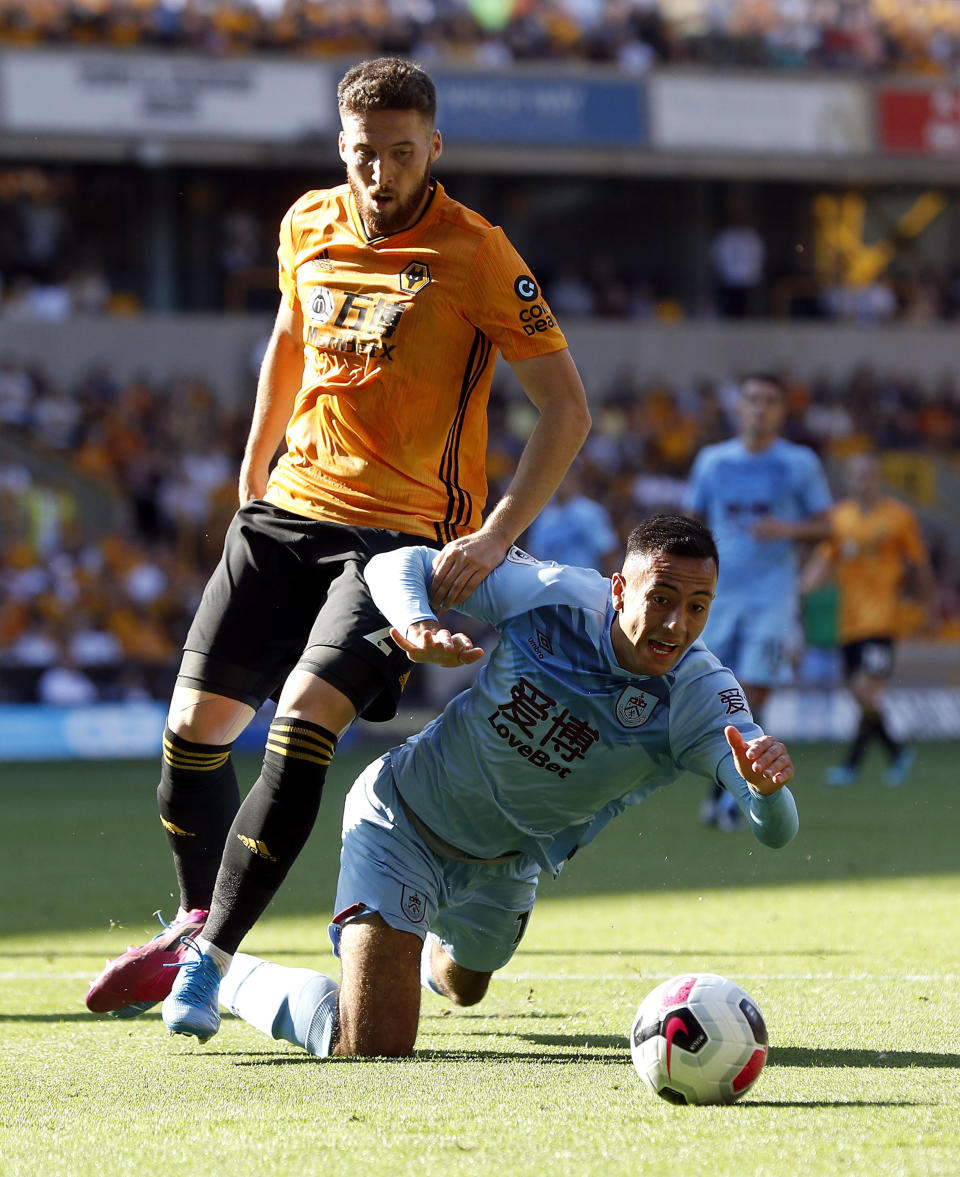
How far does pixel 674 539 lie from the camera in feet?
13.1

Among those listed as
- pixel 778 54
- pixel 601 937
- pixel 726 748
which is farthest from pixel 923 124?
pixel 726 748

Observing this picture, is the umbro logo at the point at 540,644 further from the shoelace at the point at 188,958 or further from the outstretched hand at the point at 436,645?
the shoelace at the point at 188,958

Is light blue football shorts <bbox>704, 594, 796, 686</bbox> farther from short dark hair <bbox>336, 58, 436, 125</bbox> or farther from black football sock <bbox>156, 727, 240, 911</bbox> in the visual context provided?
short dark hair <bbox>336, 58, 436, 125</bbox>

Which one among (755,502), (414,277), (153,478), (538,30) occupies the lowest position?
(153,478)

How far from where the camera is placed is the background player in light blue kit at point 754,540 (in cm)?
968

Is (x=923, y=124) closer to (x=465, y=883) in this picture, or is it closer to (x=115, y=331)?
(x=115, y=331)

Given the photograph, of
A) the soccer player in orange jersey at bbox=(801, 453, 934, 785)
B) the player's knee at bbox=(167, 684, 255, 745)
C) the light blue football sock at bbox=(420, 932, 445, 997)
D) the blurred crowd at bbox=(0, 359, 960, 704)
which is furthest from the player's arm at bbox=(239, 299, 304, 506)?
the blurred crowd at bbox=(0, 359, 960, 704)

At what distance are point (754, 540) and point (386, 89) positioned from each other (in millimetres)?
5879

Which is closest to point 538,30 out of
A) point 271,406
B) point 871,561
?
point 871,561

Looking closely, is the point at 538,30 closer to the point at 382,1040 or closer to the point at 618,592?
the point at 618,592

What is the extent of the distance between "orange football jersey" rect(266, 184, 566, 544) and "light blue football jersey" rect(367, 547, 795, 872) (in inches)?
12.8

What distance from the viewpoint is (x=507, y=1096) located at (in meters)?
3.55

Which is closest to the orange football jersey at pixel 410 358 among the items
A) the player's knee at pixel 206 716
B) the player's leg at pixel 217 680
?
the player's leg at pixel 217 680

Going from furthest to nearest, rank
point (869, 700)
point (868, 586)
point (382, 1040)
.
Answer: point (868, 586)
point (869, 700)
point (382, 1040)
